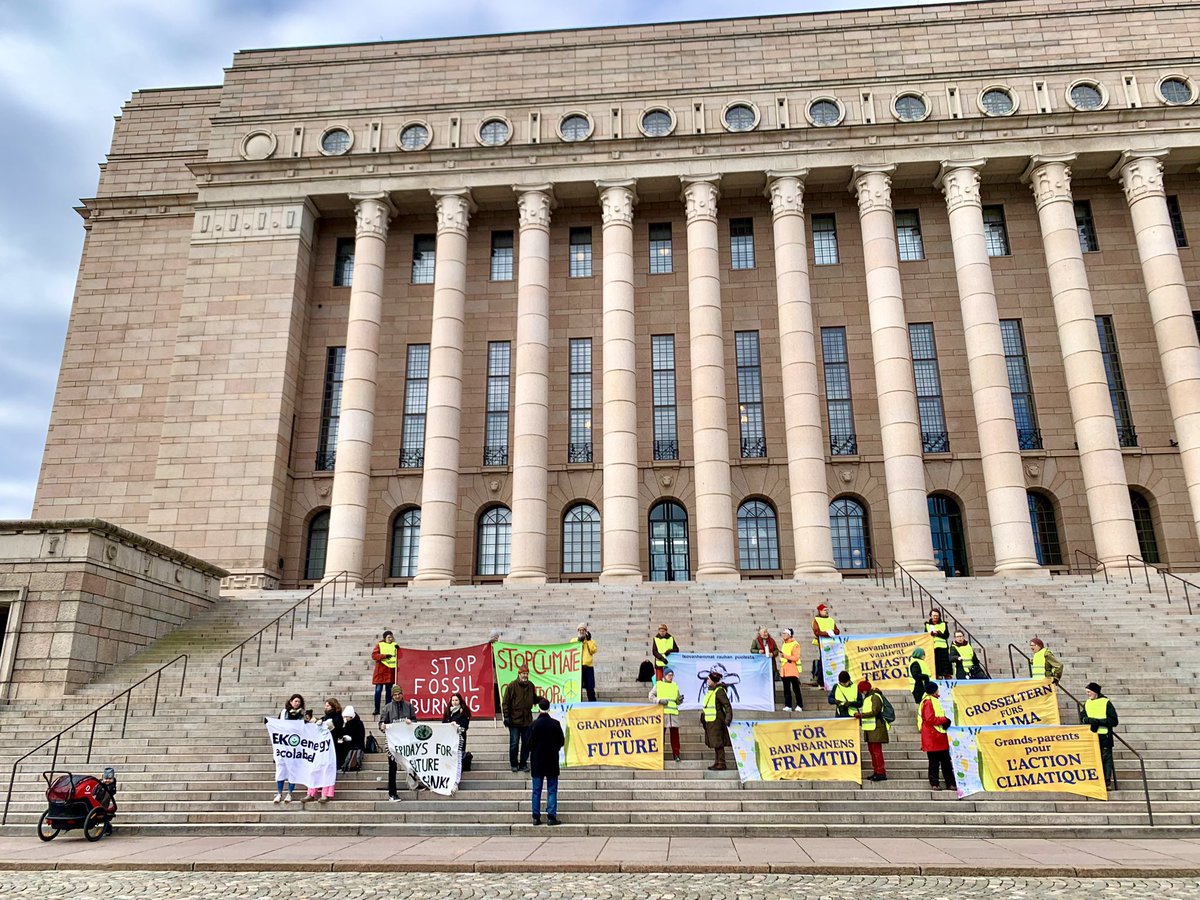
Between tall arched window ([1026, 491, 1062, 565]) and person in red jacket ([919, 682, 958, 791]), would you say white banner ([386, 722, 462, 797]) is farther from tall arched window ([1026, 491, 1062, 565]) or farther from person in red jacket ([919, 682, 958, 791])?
tall arched window ([1026, 491, 1062, 565])

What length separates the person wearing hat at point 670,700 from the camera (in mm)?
15055

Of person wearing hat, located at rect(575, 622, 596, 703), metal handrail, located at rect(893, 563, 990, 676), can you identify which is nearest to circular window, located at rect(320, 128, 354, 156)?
person wearing hat, located at rect(575, 622, 596, 703)

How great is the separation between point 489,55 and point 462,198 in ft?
23.3

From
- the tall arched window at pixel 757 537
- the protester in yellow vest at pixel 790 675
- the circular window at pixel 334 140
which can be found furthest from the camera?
the circular window at pixel 334 140

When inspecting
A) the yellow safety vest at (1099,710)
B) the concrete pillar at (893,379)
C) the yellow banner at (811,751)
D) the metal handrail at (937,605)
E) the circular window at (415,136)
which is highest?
the circular window at (415,136)

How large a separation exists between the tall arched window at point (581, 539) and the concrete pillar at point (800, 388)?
24.3 ft

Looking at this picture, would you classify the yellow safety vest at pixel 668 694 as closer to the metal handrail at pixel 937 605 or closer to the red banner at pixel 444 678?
the red banner at pixel 444 678

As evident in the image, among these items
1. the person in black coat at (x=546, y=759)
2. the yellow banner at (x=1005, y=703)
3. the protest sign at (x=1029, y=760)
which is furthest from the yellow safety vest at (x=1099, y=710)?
the person in black coat at (x=546, y=759)

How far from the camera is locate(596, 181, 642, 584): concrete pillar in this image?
30500 mm

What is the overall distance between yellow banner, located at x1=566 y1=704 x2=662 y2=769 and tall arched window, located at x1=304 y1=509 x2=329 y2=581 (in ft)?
71.1

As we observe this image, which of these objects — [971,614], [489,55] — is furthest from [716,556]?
[489,55]

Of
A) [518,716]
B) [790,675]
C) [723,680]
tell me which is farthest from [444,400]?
[518,716]

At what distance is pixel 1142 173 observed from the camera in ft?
110

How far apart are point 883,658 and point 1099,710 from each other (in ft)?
14.9
